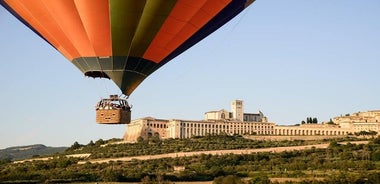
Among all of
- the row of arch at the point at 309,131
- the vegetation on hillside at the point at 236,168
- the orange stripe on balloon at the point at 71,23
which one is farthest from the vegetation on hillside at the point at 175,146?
the orange stripe on balloon at the point at 71,23

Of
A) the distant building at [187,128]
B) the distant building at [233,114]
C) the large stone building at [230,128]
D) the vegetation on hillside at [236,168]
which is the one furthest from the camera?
the distant building at [233,114]

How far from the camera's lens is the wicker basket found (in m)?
14.4

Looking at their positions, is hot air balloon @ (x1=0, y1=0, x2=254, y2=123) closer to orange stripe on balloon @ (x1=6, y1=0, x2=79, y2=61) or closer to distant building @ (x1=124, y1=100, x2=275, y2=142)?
orange stripe on balloon @ (x1=6, y1=0, x2=79, y2=61)

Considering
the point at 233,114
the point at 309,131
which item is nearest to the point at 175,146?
the point at 309,131

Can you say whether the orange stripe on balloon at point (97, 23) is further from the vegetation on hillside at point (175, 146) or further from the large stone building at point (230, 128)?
the large stone building at point (230, 128)

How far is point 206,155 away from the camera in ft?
196

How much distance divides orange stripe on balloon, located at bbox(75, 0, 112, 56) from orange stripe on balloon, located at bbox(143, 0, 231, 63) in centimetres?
111

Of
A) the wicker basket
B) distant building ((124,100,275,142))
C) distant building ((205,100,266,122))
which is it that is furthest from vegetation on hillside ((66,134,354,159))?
the wicker basket

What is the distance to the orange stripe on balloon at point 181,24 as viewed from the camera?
48.3ft

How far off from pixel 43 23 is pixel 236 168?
1342 inches

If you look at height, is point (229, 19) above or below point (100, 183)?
above

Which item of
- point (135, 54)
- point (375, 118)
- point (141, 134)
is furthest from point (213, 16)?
point (375, 118)

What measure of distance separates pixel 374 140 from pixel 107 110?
56.0 metres

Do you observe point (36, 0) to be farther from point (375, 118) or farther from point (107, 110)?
point (375, 118)
